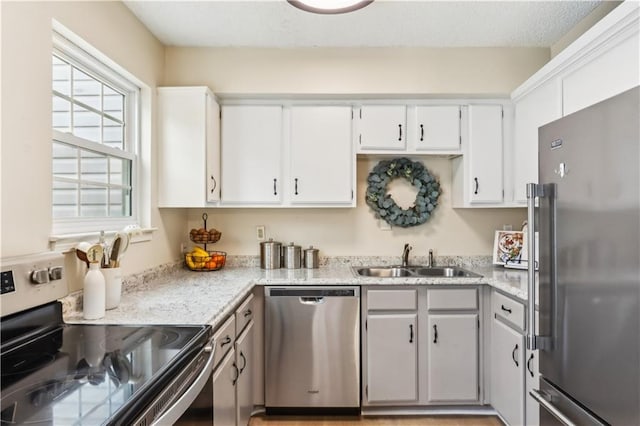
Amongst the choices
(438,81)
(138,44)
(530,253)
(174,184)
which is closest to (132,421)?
(530,253)

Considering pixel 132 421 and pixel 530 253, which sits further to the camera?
pixel 530 253

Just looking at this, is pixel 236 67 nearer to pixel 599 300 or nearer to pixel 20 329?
pixel 20 329

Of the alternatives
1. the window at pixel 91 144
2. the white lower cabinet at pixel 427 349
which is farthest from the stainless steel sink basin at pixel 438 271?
the window at pixel 91 144

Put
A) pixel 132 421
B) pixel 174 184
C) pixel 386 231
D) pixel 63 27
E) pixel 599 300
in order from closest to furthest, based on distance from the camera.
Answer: pixel 132 421
pixel 599 300
pixel 63 27
pixel 174 184
pixel 386 231

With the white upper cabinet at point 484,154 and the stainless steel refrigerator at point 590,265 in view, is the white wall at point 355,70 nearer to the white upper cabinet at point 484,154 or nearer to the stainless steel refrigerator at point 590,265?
the white upper cabinet at point 484,154

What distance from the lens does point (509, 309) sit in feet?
7.35

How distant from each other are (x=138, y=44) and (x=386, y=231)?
2146 millimetres

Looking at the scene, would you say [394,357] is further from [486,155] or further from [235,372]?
[486,155]

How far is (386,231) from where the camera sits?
3.13 m

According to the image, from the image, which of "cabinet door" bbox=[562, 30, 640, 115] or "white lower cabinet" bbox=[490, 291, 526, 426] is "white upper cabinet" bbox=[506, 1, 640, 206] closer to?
"cabinet door" bbox=[562, 30, 640, 115]

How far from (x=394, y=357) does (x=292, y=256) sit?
1012 mm

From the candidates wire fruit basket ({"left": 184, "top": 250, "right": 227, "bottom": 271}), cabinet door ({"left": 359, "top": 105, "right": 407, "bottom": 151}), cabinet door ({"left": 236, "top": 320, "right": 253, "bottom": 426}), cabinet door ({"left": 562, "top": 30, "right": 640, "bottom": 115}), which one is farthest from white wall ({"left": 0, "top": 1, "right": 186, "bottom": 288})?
cabinet door ({"left": 562, "top": 30, "right": 640, "bottom": 115})

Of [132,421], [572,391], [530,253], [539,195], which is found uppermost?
[539,195]

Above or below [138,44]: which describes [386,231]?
below
